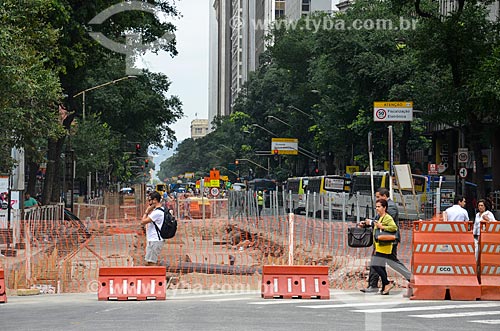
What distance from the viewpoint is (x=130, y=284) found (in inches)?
655

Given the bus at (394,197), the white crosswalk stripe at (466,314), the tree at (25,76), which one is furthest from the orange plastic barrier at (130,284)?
the bus at (394,197)

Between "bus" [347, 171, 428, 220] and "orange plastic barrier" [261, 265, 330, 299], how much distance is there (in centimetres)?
2303

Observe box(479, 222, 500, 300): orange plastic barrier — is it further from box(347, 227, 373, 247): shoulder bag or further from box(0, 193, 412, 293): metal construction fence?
box(0, 193, 412, 293): metal construction fence

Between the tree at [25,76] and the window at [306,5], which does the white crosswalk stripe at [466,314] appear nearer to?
the tree at [25,76]

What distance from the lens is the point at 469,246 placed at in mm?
16906

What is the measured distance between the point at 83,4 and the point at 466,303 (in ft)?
75.2

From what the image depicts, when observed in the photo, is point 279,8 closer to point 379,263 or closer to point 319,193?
point 319,193

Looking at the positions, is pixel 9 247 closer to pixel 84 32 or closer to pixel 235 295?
pixel 235 295

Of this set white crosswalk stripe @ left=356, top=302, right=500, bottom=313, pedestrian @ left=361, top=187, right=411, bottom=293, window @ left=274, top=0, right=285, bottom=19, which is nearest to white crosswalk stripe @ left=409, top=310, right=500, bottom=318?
white crosswalk stripe @ left=356, top=302, right=500, bottom=313

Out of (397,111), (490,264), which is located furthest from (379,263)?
(397,111)

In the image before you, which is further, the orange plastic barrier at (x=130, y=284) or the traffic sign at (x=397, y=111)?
the traffic sign at (x=397, y=111)

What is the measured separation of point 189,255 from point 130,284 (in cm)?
1072

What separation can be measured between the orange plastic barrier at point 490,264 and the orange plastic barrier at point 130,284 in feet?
18.8

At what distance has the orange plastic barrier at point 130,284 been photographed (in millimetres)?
16594
